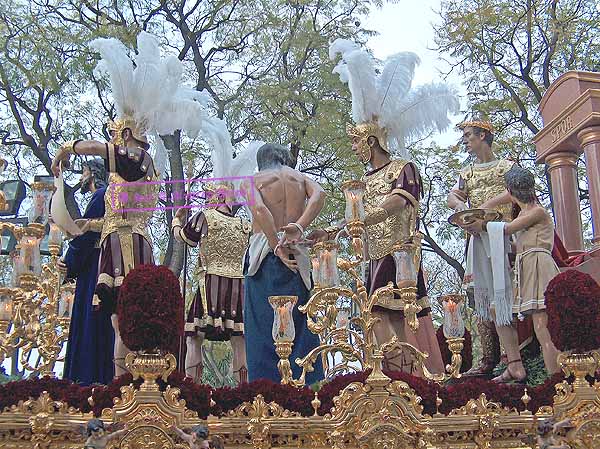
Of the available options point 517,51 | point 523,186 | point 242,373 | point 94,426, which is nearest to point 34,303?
point 242,373

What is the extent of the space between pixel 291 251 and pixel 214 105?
396 inches

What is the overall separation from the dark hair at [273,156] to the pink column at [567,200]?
4623 mm

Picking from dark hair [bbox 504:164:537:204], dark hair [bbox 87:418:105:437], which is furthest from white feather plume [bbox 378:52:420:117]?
dark hair [bbox 87:418:105:437]

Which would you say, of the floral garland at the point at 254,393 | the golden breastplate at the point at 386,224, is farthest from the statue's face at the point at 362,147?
the floral garland at the point at 254,393

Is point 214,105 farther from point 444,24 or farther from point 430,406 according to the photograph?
point 430,406

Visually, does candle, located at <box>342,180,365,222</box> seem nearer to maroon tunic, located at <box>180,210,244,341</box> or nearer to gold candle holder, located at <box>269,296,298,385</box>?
gold candle holder, located at <box>269,296,298,385</box>

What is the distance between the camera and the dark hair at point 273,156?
6.50 m

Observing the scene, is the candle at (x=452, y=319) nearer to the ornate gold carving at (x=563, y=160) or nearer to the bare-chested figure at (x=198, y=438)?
the bare-chested figure at (x=198, y=438)

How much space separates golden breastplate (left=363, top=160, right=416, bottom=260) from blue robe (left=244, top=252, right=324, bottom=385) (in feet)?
2.31

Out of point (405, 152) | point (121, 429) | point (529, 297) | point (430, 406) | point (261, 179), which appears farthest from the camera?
point (405, 152)

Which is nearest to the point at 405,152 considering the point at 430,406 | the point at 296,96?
the point at 430,406

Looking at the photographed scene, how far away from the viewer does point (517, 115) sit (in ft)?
53.6

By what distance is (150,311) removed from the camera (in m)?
4.17

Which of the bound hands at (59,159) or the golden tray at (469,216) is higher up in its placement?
the bound hands at (59,159)
